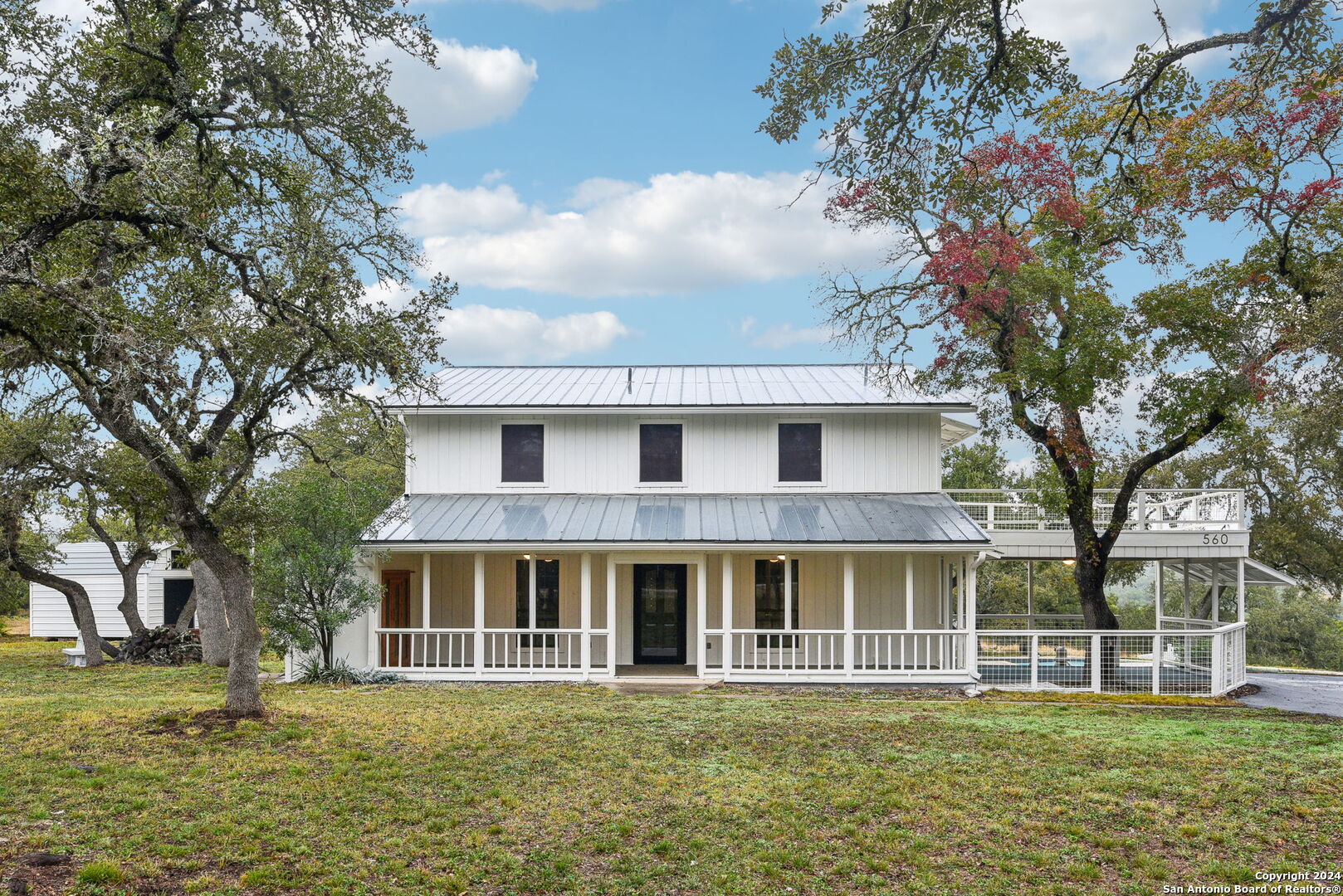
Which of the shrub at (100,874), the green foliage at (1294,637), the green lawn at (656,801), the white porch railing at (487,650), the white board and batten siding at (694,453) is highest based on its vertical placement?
the white board and batten siding at (694,453)

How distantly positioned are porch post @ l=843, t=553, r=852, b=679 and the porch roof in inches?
24.6

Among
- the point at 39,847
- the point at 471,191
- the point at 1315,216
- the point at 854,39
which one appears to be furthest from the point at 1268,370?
the point at 471,191

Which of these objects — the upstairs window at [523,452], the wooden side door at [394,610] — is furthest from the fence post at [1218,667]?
the wooden side door at [394,610]

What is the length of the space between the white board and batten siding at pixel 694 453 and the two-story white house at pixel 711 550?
4 cm

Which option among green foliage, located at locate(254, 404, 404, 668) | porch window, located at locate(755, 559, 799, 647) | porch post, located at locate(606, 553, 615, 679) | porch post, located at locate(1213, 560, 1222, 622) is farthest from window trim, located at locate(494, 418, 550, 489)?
porch post, located at locate(1213, 560, 1222, 622)

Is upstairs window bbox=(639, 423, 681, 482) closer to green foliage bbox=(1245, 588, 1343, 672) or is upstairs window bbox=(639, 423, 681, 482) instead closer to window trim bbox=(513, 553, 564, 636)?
window trim bbox=(513, 553, 564, 636)

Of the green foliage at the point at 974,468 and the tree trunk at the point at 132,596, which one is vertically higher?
the green foliage at the point at 974,468

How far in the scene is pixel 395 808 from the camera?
7898mm

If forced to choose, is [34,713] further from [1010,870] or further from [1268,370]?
[1268,370]

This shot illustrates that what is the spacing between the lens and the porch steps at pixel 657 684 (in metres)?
15.6

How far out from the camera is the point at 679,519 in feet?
58.6

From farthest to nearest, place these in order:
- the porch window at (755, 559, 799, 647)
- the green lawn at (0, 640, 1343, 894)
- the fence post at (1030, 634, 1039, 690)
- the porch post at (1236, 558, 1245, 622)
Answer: the porch window at (755, 559, 799, 647) < the porch post at (1236, 558, 1245, 622) < the fence post at (1030, 634, 1039, 690) < the green lawn at (0, 640, 1343, 894)

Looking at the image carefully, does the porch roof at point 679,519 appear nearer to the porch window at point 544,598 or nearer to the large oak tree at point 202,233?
the porch window at point 544,598

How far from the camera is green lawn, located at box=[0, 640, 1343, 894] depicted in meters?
6.58
